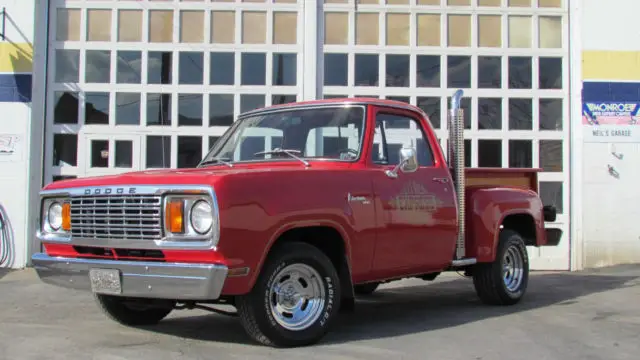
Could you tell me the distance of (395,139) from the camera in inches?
235

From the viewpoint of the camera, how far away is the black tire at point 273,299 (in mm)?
4551

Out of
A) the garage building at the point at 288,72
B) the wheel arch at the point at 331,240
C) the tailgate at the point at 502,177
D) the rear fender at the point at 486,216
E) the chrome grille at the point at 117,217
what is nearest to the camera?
the chrome grille at the point at 117,217

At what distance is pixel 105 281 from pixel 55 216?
0.99 metres

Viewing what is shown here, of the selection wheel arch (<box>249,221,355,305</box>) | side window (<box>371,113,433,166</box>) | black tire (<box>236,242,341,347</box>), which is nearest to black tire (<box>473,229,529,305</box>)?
side window (<box>371,113,433,166</box>)

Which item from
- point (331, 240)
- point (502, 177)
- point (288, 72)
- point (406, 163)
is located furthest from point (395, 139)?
point (288, 72)

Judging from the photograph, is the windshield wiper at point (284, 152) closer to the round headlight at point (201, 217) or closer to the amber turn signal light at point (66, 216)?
the round headlight at point (201, 217)

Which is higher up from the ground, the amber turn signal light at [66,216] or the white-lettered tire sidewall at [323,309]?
the amber turn signal light at [66,216]

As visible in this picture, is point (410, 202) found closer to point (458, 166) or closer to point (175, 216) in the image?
point (458, 166)

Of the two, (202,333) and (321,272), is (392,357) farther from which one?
(202,333)

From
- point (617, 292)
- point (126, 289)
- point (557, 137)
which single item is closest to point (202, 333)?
point (126, 289)

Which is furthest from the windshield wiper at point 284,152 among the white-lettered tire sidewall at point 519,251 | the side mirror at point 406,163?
the white-lettered tire sidewall at point 519,251

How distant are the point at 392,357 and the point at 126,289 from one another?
5.94 feet

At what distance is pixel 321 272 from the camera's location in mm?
4871

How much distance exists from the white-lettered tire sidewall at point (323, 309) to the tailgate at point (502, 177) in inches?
103
